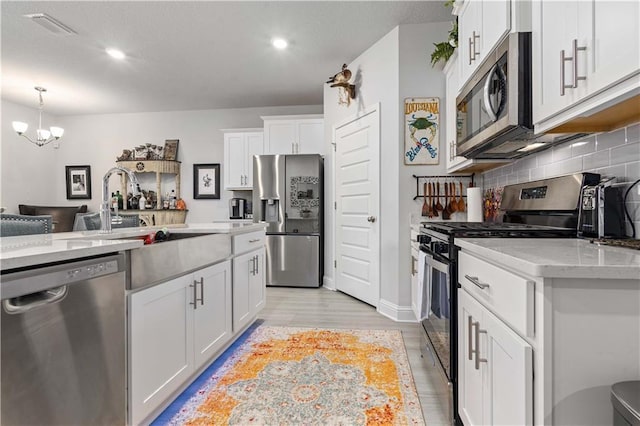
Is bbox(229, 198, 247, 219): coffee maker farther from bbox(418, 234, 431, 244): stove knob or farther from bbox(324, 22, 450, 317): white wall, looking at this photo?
bbox(418, 234, 431, 244): stove knob

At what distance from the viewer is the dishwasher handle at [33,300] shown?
0.91 m

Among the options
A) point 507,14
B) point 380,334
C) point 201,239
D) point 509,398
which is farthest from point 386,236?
point 509,398

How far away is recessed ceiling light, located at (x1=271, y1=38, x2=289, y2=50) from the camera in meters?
3.50

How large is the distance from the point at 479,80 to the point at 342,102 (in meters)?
2.16

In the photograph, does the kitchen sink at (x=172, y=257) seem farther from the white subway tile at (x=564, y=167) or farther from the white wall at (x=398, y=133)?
the white subway tile at (x=564, y=167)

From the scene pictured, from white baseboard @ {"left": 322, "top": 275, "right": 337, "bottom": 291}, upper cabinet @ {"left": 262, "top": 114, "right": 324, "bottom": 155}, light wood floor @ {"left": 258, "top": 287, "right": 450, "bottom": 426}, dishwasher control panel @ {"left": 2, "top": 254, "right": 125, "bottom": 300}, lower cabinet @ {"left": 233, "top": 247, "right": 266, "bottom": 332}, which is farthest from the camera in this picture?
upper cabinet @ {"left": 262, "top": 114, "right": 324, "bottom": 155}

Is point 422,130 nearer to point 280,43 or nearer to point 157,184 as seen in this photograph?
point 280,43

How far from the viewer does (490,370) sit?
1093 millimetres

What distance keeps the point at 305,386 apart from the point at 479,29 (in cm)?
223

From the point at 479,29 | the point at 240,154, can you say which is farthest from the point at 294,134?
the point at 479,29

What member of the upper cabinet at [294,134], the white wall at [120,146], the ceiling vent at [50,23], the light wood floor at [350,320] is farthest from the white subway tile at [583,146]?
the white wall at [120,146]

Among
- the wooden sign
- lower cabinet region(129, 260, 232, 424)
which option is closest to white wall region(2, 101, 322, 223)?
the wooden sign

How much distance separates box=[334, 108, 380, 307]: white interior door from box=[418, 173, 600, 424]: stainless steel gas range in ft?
4.44

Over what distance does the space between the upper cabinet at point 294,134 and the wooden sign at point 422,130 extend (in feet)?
6.12
